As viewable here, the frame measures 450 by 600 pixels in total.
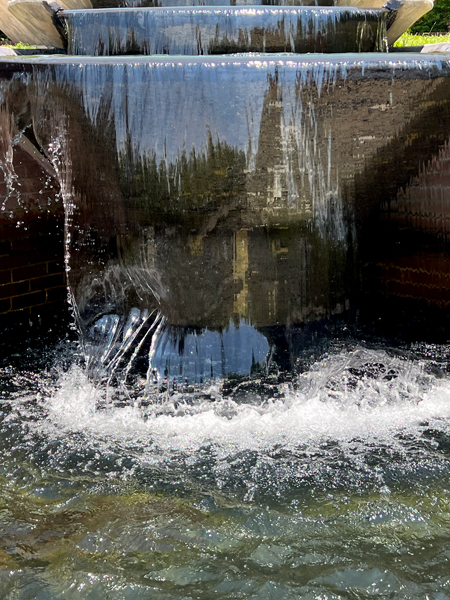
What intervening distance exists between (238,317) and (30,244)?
1856 mm

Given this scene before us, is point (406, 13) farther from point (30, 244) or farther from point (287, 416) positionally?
point (287, 416)

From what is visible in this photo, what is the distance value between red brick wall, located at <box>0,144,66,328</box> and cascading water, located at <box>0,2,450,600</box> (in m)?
0.60

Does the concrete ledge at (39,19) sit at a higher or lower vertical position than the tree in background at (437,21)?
lower

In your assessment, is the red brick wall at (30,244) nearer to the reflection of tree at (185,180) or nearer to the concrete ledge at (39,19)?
the concrete ledge at (39,19)

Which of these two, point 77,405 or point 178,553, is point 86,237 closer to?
point 77,405

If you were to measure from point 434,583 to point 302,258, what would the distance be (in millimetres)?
1929

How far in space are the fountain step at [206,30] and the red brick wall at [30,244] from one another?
94cm

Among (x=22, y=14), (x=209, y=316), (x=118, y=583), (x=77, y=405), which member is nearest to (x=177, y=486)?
(x=118, y=583)

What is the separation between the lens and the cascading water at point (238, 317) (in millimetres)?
2338

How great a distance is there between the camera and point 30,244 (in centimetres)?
452

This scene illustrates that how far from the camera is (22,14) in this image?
195 inches

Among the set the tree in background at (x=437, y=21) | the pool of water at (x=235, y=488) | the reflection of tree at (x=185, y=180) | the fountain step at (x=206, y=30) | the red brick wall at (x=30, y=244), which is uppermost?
the tree in background at (x=437, y=21)

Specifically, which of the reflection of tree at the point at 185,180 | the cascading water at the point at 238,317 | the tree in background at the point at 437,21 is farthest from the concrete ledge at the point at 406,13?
the tree in background at the point at 437,21

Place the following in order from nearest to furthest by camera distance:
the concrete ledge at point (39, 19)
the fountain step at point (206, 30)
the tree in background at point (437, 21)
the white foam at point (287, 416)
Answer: the white foam at point (287, 416), the fountain step at point (206, 30), the concrete ledge at point (39, 19), the tree in background at point (437, 21)
